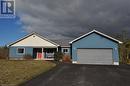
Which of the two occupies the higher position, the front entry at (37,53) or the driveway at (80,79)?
the front entry at (37,53)

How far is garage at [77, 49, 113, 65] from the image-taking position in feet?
102

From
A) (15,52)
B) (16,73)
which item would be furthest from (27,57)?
(16,73)

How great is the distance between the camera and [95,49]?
31688 millimetres

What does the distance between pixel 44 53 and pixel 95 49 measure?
39.4 ft

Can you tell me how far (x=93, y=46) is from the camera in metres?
31.7

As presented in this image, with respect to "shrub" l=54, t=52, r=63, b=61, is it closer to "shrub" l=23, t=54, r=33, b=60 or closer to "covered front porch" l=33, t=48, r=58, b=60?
"covered front porch" l=33, t=48, r=58, b=60

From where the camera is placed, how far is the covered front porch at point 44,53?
3933 centimetres

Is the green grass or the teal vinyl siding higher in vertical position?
the teal vinyl siding

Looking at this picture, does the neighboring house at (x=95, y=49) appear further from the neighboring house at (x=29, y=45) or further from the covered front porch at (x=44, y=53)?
the covered front porch at (x=44, y=53)

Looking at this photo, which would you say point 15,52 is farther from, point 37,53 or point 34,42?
point 37,53

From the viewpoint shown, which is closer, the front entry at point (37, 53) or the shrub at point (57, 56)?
the shrub at point (57, 56)

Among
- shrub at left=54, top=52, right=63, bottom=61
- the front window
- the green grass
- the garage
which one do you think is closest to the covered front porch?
the front window

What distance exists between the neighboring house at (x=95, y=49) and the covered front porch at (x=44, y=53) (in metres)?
8.17

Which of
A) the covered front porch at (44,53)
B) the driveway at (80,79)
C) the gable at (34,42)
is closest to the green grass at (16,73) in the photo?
the driveway at (80,79)
